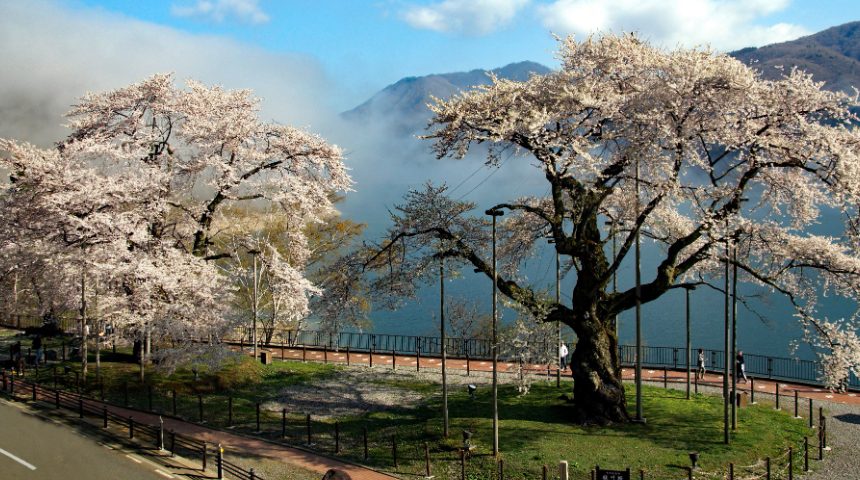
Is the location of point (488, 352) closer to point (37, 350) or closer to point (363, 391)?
point (363, 391)

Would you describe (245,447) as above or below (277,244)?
below

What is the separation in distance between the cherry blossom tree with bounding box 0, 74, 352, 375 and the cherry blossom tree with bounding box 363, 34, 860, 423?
702 cm

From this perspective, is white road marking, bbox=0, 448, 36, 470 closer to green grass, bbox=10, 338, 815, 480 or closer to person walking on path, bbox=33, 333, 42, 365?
green grass, bbox=10, 338, 815, 480

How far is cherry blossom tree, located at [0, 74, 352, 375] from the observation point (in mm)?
22828

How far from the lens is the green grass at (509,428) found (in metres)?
17.7

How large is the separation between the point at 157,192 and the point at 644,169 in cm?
2029

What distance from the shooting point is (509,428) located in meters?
20.4

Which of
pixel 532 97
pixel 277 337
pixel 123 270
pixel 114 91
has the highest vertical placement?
pixel 114 91

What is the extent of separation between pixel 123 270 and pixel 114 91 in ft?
34.6

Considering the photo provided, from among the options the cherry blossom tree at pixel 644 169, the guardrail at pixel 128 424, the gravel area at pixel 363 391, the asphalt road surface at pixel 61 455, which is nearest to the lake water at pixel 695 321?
the gravel area at pixel 363 391

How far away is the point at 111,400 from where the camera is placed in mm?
23547

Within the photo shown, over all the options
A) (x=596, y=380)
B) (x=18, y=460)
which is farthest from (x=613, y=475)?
(x=18, y=460)

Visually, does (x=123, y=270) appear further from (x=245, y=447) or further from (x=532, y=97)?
(x=532, y=97)

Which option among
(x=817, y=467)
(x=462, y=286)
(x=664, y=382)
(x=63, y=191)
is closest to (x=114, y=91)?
(x=63, y=191)
